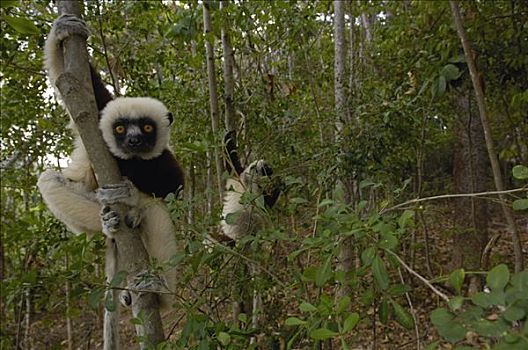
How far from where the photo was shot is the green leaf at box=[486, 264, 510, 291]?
0.84 metres

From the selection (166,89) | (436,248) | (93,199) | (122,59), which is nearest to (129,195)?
(93,199)

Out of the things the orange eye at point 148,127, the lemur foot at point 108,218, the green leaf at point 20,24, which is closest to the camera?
the green leaf at point 20,24

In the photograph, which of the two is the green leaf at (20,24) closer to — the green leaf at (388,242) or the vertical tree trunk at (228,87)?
the green leaf at (388,242)

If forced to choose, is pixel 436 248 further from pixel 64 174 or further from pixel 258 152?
pixel 64 174

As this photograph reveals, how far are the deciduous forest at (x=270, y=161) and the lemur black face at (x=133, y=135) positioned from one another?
18.0 inches

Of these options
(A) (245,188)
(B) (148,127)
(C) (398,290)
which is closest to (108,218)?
(B) (148,127)

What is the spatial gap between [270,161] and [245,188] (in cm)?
238

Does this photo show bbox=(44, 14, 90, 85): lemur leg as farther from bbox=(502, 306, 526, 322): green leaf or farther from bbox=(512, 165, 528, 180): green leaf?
bbox=(502, 306, 526, 322): green leaf

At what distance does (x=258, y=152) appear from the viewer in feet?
12.8

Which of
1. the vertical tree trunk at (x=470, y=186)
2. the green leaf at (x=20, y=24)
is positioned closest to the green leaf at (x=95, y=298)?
the green leaf at (x=20, y=24)

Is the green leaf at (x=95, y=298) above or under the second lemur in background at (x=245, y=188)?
under

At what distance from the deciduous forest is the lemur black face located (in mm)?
457

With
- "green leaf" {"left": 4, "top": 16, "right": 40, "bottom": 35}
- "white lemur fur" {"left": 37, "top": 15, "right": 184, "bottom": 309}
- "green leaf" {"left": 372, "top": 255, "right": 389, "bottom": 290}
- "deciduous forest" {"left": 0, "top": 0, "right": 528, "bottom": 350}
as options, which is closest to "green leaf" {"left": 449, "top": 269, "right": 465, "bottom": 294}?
"deciduous forest" {"left": 0, "top": 0, "right": 528, "bottom": 350}

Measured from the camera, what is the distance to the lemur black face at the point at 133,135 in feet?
10.2
